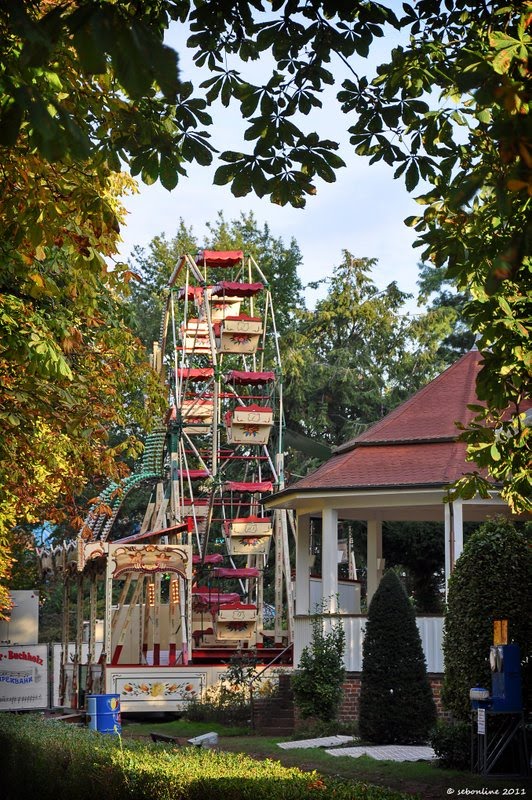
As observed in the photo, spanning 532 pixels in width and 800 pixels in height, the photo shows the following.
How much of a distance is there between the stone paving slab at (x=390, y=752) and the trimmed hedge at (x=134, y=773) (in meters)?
4.23

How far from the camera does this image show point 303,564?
2291 centimetres

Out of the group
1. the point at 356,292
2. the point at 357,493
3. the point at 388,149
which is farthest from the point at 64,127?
the point at 356,292

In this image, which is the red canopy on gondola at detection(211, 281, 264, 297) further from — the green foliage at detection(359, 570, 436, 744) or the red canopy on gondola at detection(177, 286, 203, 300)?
the green foliage at detection(359, 570, 436, 744)

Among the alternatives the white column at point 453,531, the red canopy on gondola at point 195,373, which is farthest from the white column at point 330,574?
the red canopy on gondola at point 195,373

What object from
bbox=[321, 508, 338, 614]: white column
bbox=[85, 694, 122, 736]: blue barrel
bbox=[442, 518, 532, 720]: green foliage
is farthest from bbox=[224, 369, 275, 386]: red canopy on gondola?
bbox=[442, 518, 532, 720]: green foliage

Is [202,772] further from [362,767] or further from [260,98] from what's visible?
[362,767]

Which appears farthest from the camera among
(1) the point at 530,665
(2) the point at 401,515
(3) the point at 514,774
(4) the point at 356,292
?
(4) the point at 356,292

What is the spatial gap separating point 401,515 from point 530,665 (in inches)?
407

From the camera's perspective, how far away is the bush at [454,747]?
42.8 ft

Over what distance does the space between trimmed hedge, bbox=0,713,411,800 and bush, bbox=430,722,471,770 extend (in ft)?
13.3

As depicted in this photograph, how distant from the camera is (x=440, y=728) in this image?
13.5 meters

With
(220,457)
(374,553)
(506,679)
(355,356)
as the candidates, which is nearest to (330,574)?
(374,553)

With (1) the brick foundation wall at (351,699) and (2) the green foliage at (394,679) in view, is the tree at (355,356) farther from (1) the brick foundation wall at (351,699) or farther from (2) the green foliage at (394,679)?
(2) the green foliage at (394,679)

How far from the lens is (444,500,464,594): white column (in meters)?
19.1
